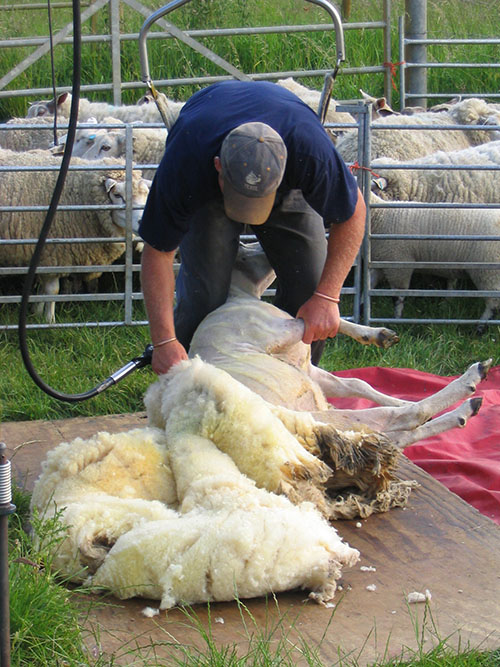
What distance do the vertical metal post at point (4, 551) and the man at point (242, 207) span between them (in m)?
1.31

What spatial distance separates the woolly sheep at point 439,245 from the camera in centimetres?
548

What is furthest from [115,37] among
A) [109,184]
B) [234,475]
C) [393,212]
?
[234,475]

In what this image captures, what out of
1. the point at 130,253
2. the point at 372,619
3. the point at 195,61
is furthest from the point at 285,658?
the point at 195,61

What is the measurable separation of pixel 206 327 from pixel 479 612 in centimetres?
150

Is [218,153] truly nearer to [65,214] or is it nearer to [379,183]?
[379,183]

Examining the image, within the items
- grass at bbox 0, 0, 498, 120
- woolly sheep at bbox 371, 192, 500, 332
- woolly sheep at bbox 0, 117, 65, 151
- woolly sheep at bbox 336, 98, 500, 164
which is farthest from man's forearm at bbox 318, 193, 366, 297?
grass at bbox 0, 0, 498, 120

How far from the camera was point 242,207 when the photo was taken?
2.73 metres

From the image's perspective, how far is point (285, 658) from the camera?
1993 mm

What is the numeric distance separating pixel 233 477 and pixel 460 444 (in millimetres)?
1602

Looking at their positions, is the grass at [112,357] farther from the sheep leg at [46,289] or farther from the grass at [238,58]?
the grass at [238,58]

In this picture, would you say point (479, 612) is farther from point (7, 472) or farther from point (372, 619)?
point (7, 472)

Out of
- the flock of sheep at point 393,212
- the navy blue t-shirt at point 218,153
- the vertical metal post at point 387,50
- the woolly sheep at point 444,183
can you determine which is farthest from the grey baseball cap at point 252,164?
the vertical metal post at point 387,50

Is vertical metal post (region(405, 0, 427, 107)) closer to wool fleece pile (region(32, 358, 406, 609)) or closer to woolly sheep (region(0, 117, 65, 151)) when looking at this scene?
woolly sheep (region(0, 117, 65, 151))

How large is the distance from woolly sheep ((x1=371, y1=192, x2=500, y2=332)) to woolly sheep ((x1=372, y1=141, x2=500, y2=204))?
1.16ft
